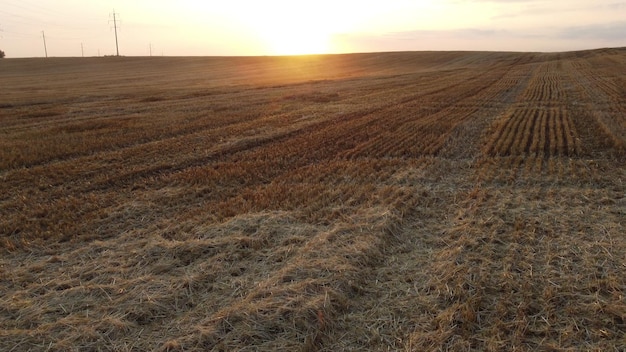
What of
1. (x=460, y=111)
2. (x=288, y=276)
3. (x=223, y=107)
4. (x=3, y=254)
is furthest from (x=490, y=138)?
(x=223, y=107)

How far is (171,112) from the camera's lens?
24.0 meters

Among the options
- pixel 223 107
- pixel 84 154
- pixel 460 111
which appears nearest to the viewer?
pixel 84 154

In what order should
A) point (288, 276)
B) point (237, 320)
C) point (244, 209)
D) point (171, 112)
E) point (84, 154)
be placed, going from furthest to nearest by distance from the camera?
point (171, 112) → point (84, 154) → point (244, 209) → point (288, 276) → point (237, 320)

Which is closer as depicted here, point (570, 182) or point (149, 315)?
point (149, 315)

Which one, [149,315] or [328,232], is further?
[328,232]

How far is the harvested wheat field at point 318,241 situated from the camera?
489 centimetres

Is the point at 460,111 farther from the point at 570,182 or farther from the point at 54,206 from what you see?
the point at 54,206

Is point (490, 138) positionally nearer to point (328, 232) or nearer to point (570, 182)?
point (570, 182)

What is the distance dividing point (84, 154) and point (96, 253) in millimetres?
8483

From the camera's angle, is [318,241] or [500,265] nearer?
[500,265]

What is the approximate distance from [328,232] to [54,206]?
5.81m

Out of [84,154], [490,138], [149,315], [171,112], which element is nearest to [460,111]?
[490,138]

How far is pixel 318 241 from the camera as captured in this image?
22.8 ft

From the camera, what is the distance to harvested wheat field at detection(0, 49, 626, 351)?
16.0ft
